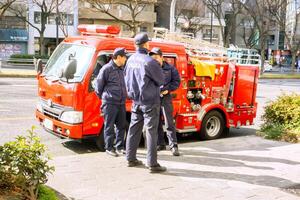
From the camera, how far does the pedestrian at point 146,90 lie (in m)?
6.07

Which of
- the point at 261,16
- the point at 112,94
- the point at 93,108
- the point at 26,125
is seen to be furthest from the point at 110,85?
the point at 261,16

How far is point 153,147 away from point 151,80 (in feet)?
3.08

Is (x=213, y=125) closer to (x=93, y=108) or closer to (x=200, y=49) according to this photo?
(x=200, y=49)

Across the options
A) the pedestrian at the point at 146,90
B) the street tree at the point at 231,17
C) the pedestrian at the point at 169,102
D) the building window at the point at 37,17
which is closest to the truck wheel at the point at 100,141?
the pedestrian at the point at 169,102

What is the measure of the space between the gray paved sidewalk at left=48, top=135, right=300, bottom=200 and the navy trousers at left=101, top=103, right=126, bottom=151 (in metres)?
0.29

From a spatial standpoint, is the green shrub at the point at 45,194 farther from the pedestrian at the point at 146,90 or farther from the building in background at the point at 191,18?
the building in background at the point at 191,18

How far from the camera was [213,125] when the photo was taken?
9.80 meters

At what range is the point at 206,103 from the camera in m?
9.45

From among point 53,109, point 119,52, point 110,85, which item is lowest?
point 53,109

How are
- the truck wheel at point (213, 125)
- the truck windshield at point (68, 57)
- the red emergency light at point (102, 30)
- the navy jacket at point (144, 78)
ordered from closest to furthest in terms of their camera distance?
the navy jacket at point (144, 78)
the truck windshield at point (68, 57)
the red emergency light at point (102, 30)
the truck wheel at point (213, 125)

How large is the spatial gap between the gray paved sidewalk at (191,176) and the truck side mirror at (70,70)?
1.40 m

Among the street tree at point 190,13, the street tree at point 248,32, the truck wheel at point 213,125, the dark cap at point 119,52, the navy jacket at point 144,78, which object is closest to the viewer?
the navy jacket at point 144,78

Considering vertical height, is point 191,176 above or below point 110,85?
below

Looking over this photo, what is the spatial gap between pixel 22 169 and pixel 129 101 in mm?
4112
